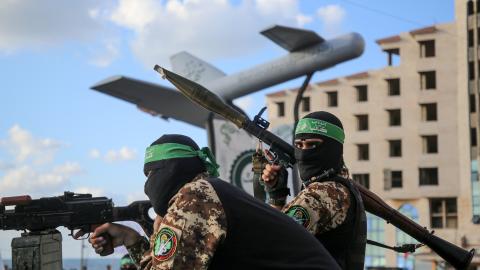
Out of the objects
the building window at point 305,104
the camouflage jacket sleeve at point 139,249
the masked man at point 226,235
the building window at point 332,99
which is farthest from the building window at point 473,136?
the masked man at point 226,235

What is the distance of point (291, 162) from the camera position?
5.66 m

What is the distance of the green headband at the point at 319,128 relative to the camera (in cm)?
456

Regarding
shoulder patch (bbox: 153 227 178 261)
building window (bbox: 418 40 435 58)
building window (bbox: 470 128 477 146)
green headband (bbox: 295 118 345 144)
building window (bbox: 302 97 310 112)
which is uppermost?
building window (bbox: 418 40 435 58)

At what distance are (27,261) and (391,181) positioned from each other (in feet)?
219

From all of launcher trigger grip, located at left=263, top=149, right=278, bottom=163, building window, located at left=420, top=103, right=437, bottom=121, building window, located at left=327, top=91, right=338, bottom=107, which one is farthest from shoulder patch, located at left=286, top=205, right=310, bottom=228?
building window, located at left=327, top=91, right=338, bottom=107

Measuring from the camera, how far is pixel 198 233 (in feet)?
9.35

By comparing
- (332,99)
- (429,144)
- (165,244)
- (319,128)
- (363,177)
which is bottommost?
(165,244)

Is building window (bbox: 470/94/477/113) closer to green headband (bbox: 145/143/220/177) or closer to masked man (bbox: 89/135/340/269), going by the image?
green headband (bbox: 145/143/220/177)

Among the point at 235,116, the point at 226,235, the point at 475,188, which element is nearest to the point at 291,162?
the point at 235,116

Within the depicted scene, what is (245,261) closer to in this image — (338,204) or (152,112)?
(338,204)

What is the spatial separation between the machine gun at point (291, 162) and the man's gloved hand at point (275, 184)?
0.33m

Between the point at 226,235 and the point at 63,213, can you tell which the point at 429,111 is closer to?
the point at 63,213

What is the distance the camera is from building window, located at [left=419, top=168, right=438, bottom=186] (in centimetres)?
6744

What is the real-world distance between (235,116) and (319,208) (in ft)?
7.16
